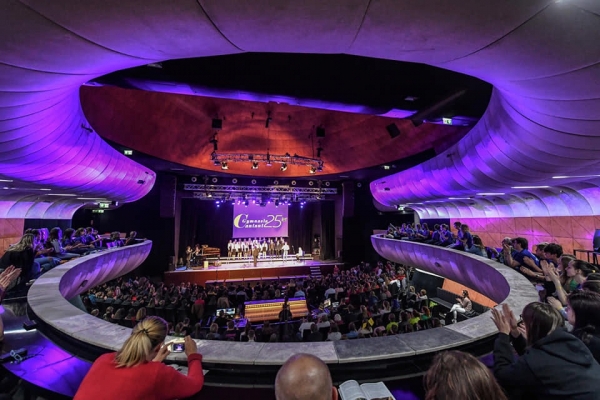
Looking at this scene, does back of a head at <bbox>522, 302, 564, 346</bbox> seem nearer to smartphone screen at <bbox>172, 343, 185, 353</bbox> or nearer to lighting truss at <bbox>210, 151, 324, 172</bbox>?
smartphone screen at <bbox>172, 343, 185, 353</bbox>

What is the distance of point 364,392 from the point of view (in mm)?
1557

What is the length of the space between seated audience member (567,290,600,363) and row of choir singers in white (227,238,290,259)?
20.1 meters

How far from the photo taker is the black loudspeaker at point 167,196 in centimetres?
1705

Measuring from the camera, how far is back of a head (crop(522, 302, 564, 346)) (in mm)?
1528

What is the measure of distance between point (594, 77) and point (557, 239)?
40.5 feet

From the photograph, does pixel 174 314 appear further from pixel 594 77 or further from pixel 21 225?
pixel 594 77

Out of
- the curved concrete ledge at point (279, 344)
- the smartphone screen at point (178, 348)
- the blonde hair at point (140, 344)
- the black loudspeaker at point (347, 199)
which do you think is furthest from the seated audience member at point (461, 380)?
the black loudspeaker at point (347, 199)

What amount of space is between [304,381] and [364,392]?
0.75 meters

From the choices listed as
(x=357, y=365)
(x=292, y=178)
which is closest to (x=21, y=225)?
(x=292, y=178)

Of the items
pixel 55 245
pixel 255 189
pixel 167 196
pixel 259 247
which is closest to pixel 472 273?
pixel 55 245

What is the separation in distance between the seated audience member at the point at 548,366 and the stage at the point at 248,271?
1750cm

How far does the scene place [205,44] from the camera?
7.16 ft

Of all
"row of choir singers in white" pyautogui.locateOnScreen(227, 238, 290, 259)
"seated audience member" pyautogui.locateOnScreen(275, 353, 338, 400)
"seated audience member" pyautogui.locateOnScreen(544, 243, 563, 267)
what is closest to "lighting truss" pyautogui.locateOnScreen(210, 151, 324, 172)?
"row of choir singers in white" pyautogui.locateOnScreen(227, 238, 290, 259)

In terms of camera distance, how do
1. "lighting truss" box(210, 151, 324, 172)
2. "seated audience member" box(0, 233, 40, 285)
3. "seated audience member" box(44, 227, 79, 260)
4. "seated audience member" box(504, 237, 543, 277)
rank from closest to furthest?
"seated audience member" box(0, 233, 40, 285), "seated audience member" box(504, 237, 543, 277), "seated audience member" box(44, 227, 79, 260), "lighting truss" box(210, 151, 324, 172)
